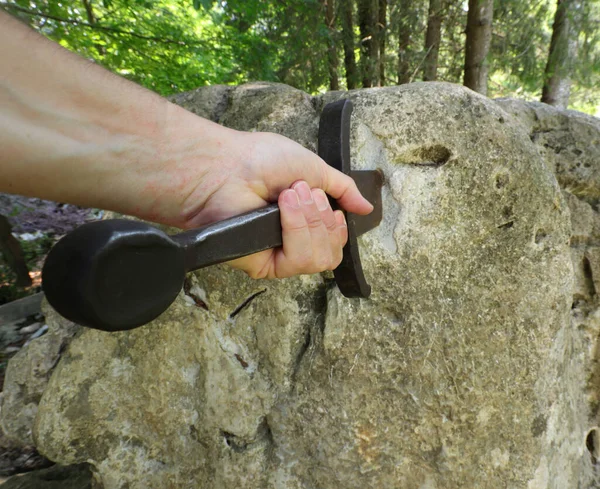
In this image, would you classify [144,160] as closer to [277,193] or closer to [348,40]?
[277,193]

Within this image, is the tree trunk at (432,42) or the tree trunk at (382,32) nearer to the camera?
the tree trunk at (432,42)

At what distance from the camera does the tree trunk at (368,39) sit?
543 centimetres

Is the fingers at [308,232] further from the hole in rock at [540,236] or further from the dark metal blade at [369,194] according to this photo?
the hole in rock at [540,236]

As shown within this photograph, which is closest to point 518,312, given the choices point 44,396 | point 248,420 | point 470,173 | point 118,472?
point 470,173

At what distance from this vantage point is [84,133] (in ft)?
2.92

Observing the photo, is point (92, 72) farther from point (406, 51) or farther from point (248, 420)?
point (406, 51)

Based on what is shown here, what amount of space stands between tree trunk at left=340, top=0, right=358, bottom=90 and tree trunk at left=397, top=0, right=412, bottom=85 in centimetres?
58

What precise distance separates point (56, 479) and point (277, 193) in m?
1.60

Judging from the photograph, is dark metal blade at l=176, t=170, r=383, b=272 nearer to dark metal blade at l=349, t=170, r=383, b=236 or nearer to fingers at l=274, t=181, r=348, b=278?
fingers at l=274, t=181, r=348, b=278

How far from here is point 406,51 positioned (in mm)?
5812

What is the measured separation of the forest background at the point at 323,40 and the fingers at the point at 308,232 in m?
2.46

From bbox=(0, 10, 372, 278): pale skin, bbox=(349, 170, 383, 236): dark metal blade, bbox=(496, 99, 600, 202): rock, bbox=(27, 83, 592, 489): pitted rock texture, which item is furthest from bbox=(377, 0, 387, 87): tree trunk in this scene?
bbox=(0, 10, 372, 278): pale skin

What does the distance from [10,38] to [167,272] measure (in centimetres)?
52

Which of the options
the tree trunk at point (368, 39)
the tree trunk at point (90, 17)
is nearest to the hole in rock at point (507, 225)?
the tree trunk at point (90, 17)
